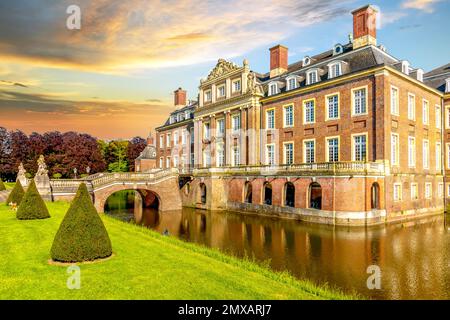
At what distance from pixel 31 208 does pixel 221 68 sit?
2410 cm

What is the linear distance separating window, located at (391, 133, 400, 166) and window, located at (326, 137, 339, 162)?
12.6 ft

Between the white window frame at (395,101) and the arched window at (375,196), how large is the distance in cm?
549

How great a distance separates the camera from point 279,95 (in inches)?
1168

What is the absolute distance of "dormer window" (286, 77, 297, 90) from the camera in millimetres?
28781

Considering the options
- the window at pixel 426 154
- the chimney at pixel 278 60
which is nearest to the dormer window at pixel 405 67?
the window at pixel 426 154

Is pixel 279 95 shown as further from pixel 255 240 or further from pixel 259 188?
pixel 255 240

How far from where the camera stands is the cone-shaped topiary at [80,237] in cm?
975

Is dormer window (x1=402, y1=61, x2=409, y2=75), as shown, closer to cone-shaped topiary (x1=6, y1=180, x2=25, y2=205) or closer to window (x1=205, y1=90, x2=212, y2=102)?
window (x1=205, y1=90, x2=212, y2=102)

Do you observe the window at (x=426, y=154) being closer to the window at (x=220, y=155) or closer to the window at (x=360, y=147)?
the window at (x=360, y=147)

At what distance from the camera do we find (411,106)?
83.7 feet

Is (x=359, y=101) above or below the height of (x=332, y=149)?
above

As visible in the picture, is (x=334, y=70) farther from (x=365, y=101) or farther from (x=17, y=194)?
(x=17, y=194)

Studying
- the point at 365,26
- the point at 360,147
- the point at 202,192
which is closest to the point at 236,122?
the point at 202,192

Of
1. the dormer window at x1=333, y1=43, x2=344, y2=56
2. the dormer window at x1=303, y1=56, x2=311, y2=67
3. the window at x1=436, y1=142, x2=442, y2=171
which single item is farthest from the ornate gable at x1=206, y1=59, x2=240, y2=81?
the window at x1=436, y1=142, x2=442, y2=171
